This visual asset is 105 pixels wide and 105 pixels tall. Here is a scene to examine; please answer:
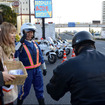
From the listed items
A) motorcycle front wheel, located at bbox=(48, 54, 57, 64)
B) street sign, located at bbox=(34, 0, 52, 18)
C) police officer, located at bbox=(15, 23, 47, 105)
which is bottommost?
motorcycle front wheel, located at bbox=(48, 54, 57, 64)

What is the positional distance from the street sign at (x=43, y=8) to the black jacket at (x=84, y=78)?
1112 inches

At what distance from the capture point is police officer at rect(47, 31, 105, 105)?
1.56m

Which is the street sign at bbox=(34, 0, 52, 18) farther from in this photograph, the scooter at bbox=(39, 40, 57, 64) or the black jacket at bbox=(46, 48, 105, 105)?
the black jacket at bbox=(46, 48, 105, 105)

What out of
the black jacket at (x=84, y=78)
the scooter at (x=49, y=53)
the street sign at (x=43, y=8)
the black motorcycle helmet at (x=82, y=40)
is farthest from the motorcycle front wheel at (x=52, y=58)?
the street sign at (x=43, y=8)

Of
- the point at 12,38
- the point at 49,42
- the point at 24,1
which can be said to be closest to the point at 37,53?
the point at 12,38

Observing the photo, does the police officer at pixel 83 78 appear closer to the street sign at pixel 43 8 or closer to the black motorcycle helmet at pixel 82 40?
the black motorcycle helmet at pixel 82 40

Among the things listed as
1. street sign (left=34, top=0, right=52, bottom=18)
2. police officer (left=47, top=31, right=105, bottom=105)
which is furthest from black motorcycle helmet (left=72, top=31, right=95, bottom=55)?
street sign (left=34, top=0, right=52, bottom=18)

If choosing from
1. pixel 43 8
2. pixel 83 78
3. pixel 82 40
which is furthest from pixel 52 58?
pixel 43 8

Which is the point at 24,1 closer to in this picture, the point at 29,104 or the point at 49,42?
the point at 49,42

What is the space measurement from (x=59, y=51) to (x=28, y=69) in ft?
25.1

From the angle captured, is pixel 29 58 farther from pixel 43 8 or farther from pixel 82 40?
pixel 43 8

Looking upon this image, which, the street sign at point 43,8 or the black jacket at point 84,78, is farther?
the street sign at point 43,8

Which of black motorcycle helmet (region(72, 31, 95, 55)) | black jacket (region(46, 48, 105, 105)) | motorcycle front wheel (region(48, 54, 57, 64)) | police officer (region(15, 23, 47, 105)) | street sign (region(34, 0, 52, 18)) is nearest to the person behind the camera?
black jacket (region(46, 48, 105, 105))

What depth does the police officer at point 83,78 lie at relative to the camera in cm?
156
